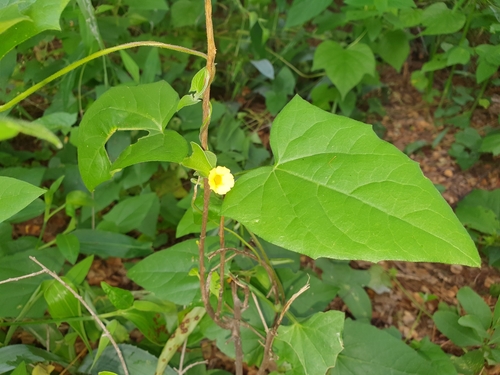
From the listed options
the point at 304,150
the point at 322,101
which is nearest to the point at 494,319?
the point at 304,150

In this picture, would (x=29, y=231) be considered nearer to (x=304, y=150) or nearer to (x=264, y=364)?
(x=264, y=364)

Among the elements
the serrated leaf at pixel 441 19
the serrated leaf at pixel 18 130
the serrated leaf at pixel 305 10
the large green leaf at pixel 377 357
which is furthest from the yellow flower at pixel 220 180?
the serrated leaf at pixel 441 19

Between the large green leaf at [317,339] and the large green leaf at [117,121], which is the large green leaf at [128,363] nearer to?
the large green leaf at [317,339]

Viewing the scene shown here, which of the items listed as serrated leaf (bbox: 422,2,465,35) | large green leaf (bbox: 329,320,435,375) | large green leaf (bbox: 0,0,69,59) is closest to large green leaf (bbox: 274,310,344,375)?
large green leaf (bbox: 329,320,435,375)

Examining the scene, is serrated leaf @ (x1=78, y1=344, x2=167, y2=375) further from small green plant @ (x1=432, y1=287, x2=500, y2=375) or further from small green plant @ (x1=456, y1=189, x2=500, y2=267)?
small green plant @ (x1=456, y1=189, x2=500, y2=267)

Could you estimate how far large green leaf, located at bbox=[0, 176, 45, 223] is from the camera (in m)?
0.54

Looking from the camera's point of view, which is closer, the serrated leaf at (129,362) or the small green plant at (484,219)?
the serrated leaf at (129,362)

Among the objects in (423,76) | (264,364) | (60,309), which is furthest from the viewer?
(423,76)

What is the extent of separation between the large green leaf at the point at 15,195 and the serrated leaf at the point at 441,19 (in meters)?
1.25

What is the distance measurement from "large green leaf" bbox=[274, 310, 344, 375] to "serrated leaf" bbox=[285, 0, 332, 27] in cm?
90

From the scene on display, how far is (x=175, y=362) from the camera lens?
96cm

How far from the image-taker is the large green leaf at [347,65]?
1348mm

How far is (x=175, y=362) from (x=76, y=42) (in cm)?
100

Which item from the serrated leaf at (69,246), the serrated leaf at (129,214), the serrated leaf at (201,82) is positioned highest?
the serrated leaf at (201,82)
